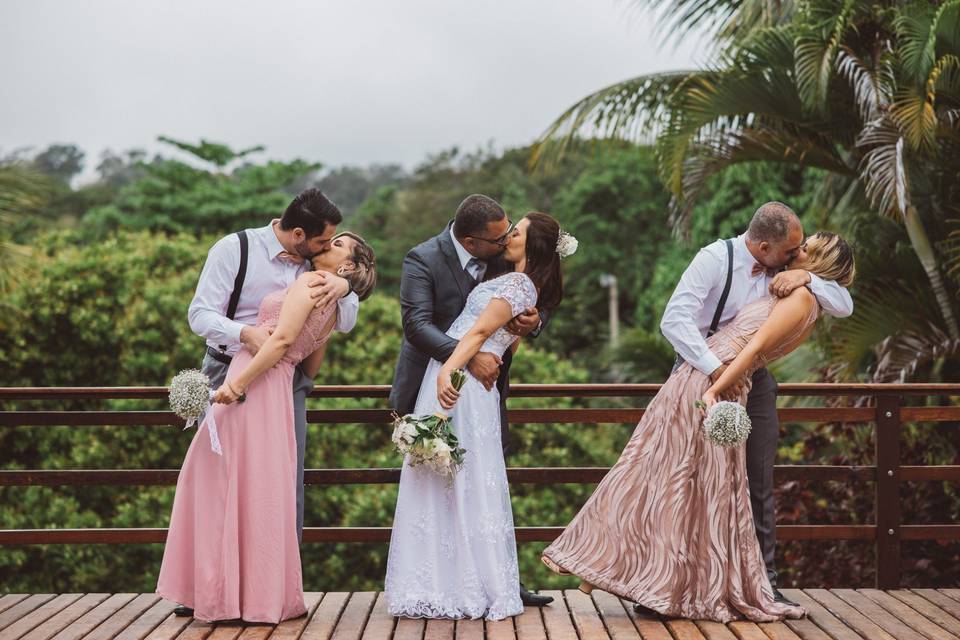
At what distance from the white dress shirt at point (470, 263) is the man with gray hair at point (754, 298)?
74 centimetres

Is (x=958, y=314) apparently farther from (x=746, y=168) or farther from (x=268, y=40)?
(x=268, y=40)

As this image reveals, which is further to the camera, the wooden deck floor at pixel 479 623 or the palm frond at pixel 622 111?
the palm frond at pixel 622 111

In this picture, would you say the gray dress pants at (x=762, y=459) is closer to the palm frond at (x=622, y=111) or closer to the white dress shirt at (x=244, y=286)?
the white dress shirt at (x=244, y=286)

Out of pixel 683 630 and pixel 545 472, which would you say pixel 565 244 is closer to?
pixel 545 472

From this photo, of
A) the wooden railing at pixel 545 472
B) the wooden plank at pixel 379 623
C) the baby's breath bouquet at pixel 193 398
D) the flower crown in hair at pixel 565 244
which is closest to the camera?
the baby's breath bouquet at pixel 193 398

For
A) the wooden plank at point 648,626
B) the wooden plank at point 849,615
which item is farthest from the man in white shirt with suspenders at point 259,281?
the wooden plank at point 849,615

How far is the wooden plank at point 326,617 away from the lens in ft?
13.5

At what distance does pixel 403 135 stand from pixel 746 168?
30444mm

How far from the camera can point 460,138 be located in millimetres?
34625

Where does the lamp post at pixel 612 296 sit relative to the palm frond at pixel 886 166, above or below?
below

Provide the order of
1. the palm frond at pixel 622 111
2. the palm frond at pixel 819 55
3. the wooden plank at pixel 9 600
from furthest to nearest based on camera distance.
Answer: the palm frond at pixel 622 111, the palm frond at pixel 819 55, the wooden plank at pixel 9 600

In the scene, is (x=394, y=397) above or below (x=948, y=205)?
below

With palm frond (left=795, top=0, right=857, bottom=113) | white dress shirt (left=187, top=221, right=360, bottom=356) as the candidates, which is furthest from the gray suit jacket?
palm frond (left=795, top=0, right=857, bottom=113)

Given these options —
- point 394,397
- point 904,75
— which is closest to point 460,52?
point 904,75
